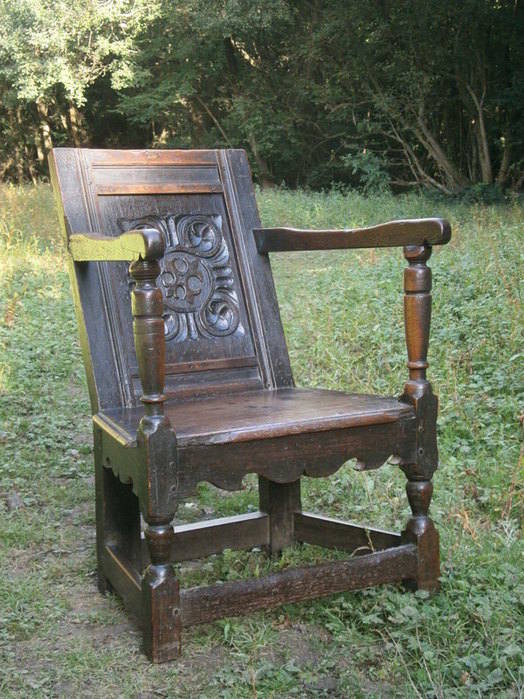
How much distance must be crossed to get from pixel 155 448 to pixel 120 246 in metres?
0.49

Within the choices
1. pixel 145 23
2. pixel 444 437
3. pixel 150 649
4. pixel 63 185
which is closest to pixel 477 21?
pixel 145 23

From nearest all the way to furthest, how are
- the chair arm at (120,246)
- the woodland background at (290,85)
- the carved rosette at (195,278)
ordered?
1. the chair arm at (120,246)
2. the carved rosette at (195,278)
3. the woodland background at (290,85)

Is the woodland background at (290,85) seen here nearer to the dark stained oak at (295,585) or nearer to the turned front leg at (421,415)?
the turned front leg at (421,415)

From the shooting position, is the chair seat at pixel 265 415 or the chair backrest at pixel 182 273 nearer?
the chair seat at pixel 265 415

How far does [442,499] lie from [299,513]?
2.03 feet

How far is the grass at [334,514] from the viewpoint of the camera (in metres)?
2.01

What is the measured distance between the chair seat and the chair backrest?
0.50 ft

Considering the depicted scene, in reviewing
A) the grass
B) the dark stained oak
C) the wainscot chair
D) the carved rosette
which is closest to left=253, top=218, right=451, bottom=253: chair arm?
the wainscot chair

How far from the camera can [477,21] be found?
47.1 ft

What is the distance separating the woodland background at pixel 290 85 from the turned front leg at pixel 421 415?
1213 centimetres

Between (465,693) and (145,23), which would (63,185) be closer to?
(465,693)

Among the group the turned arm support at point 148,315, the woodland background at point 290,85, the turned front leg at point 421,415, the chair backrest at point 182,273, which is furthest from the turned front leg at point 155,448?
the woodland background at point 290,85

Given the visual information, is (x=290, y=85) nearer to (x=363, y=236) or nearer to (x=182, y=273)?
(x=182, y=273)

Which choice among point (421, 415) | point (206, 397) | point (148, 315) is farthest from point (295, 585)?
point (148, 315)
